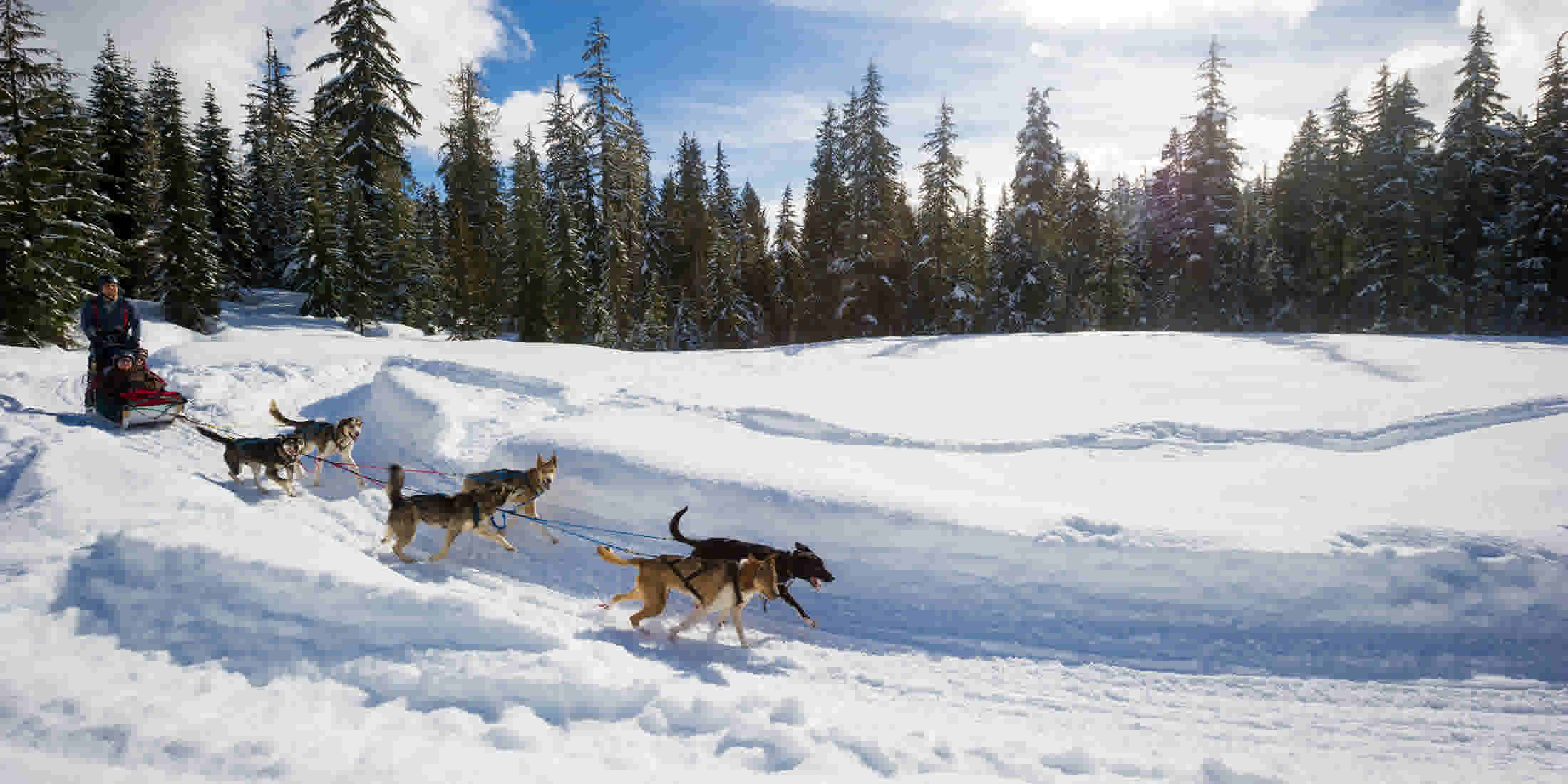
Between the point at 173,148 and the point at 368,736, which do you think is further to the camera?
the point at 173,148

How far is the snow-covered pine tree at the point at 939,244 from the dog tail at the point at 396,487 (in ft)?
92.5

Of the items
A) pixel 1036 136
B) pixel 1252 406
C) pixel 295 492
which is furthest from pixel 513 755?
pixel 1036 136

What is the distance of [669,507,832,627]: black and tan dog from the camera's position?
5.77 m

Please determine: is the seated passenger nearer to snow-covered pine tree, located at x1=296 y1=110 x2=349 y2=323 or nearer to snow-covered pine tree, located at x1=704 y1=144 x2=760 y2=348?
snow-covered pine tree, located at x1=296 y1=110 x2=349 y2=323

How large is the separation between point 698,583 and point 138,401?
9.66 metres

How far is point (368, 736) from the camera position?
3.62 metres

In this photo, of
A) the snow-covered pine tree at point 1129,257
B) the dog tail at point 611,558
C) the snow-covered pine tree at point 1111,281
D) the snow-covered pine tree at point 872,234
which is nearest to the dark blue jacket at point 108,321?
the dog tail at point 611,558

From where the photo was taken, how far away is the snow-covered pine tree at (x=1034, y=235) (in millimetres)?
29141

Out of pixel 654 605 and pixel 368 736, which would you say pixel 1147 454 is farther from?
pixel 368 736

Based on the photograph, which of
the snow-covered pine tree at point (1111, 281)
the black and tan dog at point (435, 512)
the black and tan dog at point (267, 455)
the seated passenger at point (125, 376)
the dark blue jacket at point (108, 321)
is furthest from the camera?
the snow-covered pine tree at point (1111, 281)

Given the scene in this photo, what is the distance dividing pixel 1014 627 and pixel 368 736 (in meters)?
5.03

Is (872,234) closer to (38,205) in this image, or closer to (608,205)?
(608,205)

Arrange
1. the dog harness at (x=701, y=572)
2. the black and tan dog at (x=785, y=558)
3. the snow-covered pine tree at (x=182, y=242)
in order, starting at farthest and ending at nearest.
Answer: the snow-covered pine tree at (x=182, y=242)
the black and tan dog at (x=785, y=558)
the dog harness at (x=701, y=572)

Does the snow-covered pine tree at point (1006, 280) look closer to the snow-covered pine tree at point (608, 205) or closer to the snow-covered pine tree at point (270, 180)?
the snow-covered pine tree at point (608, 205)
